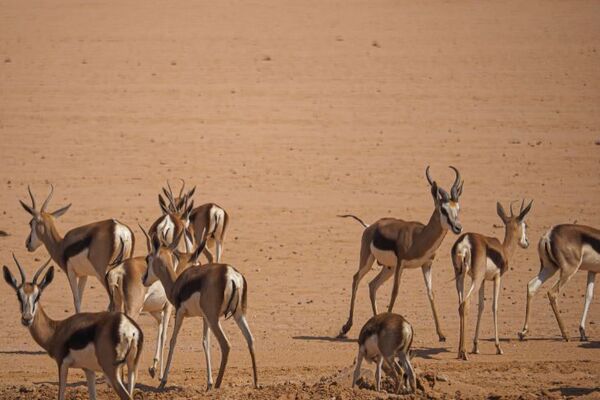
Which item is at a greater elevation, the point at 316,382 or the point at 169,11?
the point at 169,11

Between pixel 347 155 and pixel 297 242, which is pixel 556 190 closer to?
pixel 347 155

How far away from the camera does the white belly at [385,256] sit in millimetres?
15241

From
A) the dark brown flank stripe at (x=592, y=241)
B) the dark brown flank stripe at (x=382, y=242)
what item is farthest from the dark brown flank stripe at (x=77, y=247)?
the dark brown flank stripe at (x=592, y=241)

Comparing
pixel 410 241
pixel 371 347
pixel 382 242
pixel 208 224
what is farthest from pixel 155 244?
pixel 208 224

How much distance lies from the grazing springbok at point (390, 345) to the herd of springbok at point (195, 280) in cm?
1

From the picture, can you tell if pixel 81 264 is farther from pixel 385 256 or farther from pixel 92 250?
pixel 385 256

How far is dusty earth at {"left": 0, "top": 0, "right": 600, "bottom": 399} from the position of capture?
14.3 meters

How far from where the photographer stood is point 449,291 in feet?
58.7

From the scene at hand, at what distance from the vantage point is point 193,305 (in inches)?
475

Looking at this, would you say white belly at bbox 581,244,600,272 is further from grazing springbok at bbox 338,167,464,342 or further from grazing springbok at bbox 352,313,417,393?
grazing springbok at bbox 352,313,417,393

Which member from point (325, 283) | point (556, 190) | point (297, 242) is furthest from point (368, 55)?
point (325, 283)

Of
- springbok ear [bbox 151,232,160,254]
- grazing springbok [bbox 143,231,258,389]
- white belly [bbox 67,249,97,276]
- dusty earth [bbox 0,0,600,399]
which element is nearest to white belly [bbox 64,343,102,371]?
dusty earth [bbox 0,0,600,399]

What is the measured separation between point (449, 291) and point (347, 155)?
1094 cm

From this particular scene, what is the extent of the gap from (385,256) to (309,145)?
46.8 ft
